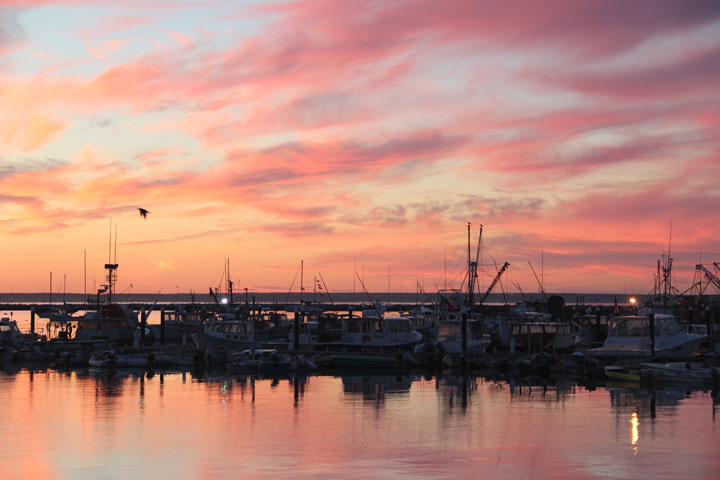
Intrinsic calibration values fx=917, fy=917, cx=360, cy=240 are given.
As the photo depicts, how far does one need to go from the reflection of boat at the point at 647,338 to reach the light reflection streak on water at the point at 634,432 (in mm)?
22841

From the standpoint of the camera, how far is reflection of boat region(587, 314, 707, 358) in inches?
2544

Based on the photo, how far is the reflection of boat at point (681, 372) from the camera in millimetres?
55156

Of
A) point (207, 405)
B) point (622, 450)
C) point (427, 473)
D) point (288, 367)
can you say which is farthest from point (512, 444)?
point (288, 367)

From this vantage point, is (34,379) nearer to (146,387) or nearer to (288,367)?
(146,387)

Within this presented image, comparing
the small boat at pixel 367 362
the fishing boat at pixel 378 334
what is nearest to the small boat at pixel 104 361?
the small boat at pixel 367 362

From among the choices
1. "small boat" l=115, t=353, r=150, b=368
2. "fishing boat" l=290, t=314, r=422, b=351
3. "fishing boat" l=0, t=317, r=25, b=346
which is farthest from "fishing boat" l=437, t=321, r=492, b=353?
"fishing boat" l=0, t=317, r=25, b=346

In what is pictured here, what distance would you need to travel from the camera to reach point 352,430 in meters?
37.4

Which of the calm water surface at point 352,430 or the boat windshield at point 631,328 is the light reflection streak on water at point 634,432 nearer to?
the calm water surface at point 352,430

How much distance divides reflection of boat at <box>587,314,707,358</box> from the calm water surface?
11538mm

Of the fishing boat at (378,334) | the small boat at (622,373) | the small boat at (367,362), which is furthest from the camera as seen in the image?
the fishing boat at (378,334)

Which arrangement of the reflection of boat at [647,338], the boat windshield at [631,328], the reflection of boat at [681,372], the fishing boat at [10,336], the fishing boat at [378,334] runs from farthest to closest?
1. the fishing boat at [10,336]
2. the fishing boat at [378,334]
3. the boat windshield at [631,328]
4. the reflection of boat at [647,338]
5. the reflection of boat at [681,372]

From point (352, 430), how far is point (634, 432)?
1137 cm

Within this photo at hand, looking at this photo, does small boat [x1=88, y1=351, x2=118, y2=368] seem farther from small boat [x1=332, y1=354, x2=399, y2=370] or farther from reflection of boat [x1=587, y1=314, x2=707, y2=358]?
reflection of boat [x1=587, y1=314, x2=707, y2=358]

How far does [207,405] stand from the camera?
150ft
